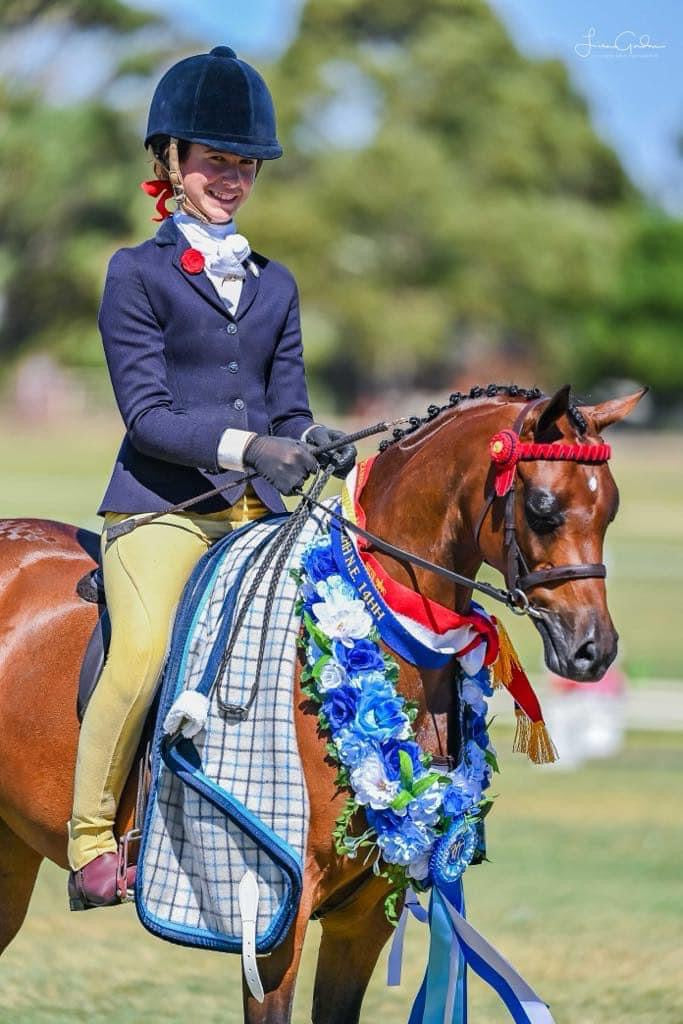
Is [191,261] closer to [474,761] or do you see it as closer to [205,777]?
[205,777]

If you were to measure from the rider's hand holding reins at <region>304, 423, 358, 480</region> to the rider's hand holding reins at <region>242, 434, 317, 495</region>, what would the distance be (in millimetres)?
116

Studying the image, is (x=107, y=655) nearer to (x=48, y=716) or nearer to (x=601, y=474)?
(x=48, y=716)

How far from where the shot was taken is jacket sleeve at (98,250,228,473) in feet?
14.1

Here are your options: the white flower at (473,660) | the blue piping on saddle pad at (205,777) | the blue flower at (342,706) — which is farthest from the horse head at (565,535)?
the blue piping on saddle pad at (205,777)

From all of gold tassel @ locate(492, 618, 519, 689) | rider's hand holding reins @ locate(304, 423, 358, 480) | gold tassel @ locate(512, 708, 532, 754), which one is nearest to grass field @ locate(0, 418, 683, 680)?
gold tassel @ locate(512, 708, 532, 754)

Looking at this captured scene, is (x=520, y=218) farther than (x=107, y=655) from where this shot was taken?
Yes

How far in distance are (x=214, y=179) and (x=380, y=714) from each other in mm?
1577

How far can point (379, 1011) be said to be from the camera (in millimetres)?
6613

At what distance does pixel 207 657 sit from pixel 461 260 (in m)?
65.0

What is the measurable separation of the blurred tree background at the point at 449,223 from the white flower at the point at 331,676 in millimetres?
56962

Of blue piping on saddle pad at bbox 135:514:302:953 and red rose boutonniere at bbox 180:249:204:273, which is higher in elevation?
red rose boutonniere at bbox 180:249:204:273

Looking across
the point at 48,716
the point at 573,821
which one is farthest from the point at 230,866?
the point at 573,821

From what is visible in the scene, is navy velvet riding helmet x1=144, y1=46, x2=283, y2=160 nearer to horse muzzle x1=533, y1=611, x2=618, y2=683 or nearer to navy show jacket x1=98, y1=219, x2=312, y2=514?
navy show jacket x1=98, y1=219, x2=312, y2=514

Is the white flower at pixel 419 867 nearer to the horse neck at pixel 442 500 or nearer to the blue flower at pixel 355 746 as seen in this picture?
the blue flower at pixel 355 746
